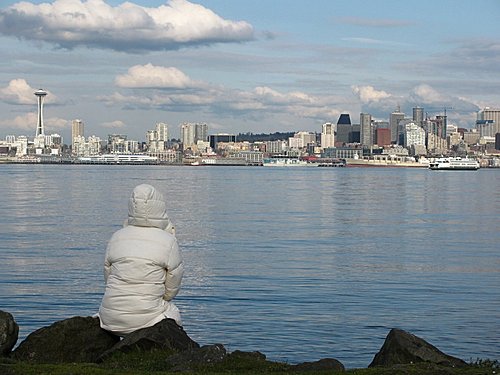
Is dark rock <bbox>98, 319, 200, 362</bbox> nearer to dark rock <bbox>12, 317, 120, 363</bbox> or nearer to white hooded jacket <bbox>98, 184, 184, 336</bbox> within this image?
white hooded jacket <bbox>98, 184, 184, 336</bbox>

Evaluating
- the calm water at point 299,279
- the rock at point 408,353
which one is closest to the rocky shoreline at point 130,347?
the rock at point 408,353

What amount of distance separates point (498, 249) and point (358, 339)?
678 inches

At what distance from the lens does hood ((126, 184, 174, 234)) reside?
9.96 m

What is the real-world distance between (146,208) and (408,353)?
10.9ft

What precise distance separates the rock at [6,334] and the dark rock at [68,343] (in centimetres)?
12

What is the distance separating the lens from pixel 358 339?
1570 centimetres

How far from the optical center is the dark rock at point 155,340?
9875mm

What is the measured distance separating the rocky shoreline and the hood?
44.9 inches

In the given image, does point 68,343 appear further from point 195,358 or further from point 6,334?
point 195,358

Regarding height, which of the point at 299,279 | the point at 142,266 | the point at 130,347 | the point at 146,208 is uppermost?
the point at 146,208

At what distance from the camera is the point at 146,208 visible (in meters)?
10.0

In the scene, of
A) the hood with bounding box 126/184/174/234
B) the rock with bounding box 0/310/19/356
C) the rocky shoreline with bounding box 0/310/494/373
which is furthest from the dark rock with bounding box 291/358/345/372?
the rock with bounding box 0/310/19/356

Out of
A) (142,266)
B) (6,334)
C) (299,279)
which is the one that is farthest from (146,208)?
(299,279)

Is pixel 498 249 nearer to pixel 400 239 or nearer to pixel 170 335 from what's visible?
pixel 400 239
